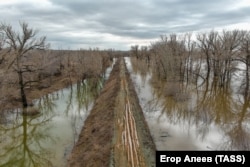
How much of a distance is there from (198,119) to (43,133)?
45.8ft

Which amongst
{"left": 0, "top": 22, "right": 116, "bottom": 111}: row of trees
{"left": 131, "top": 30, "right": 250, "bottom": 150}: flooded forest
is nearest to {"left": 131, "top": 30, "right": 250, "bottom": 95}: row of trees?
{"left": 131, "top": 30, "right": 250, "bottom": 150}: flooded forest

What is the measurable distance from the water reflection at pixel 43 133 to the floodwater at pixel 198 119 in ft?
21.9

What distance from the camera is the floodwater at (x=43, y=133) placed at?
18375 mm

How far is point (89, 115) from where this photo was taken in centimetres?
2886

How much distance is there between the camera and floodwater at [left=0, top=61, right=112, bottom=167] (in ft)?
60.3

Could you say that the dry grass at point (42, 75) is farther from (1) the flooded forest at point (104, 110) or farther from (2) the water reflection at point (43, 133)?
(2) the water reflection at point (43, 133)

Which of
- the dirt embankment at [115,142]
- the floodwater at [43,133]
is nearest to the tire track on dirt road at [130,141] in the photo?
the dirt embankment at [115,142]

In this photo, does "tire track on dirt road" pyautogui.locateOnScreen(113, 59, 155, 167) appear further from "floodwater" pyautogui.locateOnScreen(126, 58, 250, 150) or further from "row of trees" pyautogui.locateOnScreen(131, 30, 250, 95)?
"row of trees" pyautogui.locateOnScreen(131, 30, 250, 95)

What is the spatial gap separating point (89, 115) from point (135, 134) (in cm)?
998

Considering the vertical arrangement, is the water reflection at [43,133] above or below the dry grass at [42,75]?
below

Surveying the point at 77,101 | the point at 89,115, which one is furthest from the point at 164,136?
the point at 77,101

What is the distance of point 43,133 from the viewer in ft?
77.0

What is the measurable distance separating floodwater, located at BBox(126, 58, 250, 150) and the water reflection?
668 cm

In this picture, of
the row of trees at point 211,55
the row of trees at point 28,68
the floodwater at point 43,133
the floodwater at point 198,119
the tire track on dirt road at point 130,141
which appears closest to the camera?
the tire track on dirt road at point 130,141
